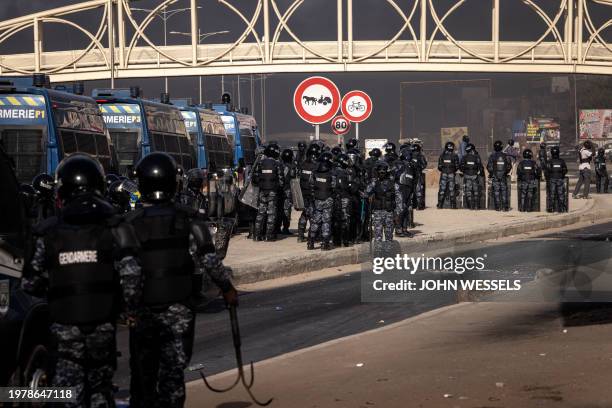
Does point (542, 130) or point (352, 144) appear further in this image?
point (542, 130)

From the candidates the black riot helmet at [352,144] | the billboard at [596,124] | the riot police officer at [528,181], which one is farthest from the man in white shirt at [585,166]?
the billboard at [596,124]

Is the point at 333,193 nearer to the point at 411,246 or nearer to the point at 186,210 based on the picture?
the point at 411,246

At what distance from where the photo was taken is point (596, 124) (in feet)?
288

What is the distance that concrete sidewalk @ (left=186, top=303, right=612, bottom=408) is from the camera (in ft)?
23.3

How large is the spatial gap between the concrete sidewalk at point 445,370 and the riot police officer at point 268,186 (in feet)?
30.4

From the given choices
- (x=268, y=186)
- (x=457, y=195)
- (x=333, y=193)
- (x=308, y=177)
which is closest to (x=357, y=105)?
(x=308, y=177)

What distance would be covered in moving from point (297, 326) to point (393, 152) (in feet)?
35.8

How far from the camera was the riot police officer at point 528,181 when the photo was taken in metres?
28.3

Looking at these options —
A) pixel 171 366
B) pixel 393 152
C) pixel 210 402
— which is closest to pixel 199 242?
pixel 171 366

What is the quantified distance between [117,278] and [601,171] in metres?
34.6

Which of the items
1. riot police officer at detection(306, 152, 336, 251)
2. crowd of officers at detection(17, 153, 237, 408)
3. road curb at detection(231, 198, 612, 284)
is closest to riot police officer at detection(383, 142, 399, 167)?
road curb at detection(231, 198, 612, 284)

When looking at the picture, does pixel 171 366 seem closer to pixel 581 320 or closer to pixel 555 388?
pixel 555 388

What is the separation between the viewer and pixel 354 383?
774 centimetres

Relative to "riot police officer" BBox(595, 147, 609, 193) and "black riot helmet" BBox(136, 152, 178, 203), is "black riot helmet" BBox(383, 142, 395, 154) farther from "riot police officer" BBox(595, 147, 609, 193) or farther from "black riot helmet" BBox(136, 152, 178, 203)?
"riot police officer" BBox(595, 147, 609, 193)
